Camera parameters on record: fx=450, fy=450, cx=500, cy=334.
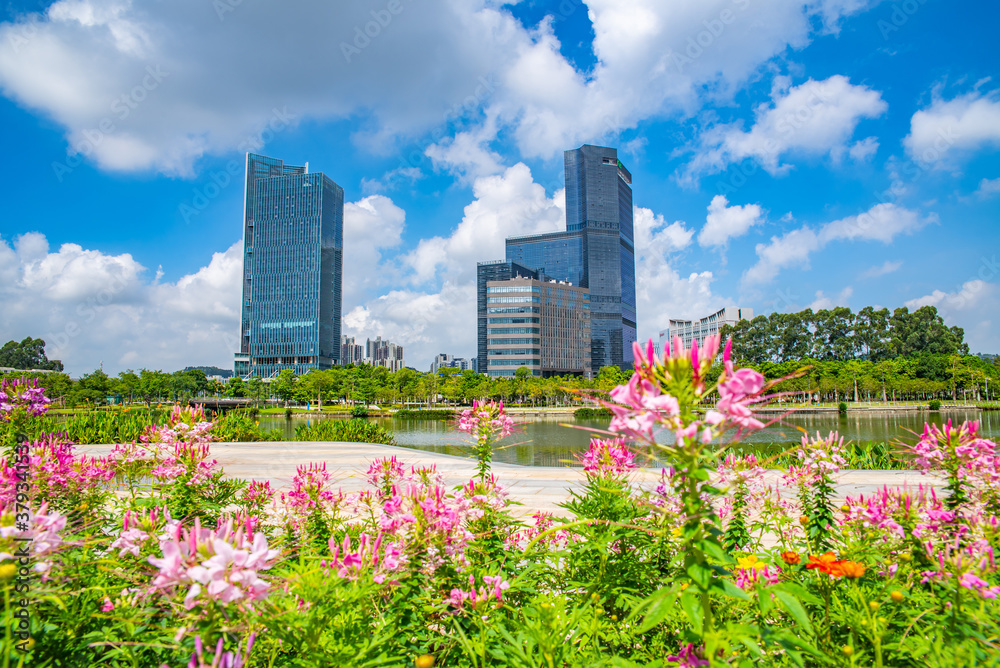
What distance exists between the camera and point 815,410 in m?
45.2

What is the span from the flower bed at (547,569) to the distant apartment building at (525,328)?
87.9 meters

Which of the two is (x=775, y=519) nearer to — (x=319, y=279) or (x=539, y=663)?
(x=539, y=663)

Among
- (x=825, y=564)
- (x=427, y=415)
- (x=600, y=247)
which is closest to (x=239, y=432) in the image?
(x=825, y=564)

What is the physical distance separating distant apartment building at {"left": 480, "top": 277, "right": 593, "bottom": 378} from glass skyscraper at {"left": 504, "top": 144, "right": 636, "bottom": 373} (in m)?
36.8

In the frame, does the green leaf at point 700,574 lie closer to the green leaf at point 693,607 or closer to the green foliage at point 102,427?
the green leaf at point 693,607

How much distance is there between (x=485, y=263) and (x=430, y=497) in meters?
137

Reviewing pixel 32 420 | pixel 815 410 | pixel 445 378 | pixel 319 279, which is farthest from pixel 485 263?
pixel 32 420

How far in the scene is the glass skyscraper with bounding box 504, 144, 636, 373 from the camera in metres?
137

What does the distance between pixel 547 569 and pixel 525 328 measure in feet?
299

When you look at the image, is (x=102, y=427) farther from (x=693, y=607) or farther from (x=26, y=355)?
(x=26, y=355)

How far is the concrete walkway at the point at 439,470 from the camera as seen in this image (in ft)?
16.6

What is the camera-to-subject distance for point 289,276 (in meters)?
106

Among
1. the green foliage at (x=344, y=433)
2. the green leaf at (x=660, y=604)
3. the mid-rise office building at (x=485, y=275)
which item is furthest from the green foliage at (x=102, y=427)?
the mid-rise office building at (x=485, y=275)

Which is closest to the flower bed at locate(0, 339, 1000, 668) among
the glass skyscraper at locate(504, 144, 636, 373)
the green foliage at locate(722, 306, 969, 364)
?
the green foliage at locate(722, 306, 969, 364)
